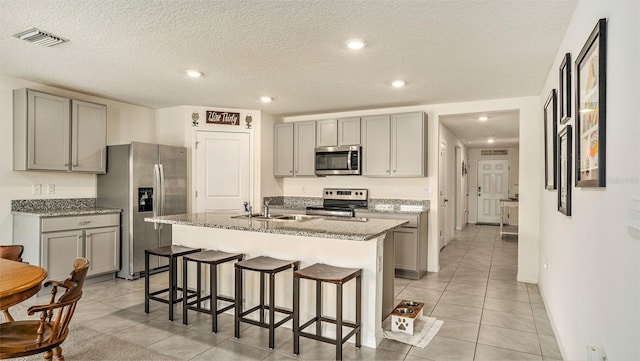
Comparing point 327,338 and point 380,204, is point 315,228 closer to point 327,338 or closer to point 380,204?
point 327,338

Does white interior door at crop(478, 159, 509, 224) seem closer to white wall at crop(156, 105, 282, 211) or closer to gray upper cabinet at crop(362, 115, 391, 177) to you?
gray upper cabinet at crop(362, 115, 391, 177)

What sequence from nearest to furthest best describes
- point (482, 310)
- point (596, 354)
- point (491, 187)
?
point (596, 354) → point (482, 310) → point (491, 187)

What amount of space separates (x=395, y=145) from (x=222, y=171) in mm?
2625

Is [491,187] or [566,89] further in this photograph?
[491,187]

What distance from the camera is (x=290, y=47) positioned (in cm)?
304

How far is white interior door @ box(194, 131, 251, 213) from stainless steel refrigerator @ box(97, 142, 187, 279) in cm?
47

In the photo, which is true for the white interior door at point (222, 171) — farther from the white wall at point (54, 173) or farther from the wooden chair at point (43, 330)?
the wooden chair at point (43, 330)

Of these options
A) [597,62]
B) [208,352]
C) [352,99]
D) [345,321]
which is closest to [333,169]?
[352,99]

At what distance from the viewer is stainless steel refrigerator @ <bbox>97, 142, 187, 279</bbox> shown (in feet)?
15.0

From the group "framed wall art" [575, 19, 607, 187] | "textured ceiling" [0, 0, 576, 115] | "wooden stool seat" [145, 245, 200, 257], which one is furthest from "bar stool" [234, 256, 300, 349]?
"framed wall art" [575, 19, 607, 187]

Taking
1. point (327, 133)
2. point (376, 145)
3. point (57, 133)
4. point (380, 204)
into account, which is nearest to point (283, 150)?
point (327, 133)

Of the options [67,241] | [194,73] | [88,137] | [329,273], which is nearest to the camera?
[329,273]

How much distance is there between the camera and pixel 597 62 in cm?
165

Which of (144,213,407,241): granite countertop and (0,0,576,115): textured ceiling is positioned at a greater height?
(0,0,576,115): textured ceiling
